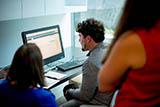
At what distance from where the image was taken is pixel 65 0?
2.65 metres

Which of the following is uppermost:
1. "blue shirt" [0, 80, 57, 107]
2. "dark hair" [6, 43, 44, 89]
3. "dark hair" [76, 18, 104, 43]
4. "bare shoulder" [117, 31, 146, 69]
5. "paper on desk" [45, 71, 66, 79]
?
"bare shoulder" [117, 31, 146, 69]

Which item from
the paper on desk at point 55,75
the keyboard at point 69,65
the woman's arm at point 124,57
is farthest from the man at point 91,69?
the woman's arm at point 124,57

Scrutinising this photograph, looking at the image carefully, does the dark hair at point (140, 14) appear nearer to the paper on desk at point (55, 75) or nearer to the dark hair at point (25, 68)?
the dark hair at point (25, 68)

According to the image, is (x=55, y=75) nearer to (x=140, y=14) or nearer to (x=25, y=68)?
(x=25, y=68)

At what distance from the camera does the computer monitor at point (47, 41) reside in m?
2.19

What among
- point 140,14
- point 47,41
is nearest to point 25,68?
point 140,14

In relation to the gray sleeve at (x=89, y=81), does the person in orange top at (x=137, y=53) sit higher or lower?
higher

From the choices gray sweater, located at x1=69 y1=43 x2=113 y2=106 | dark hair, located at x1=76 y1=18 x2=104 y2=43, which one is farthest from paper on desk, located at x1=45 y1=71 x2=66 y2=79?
dark hair, located at x1=76 y1=18 x2=104 y2=43

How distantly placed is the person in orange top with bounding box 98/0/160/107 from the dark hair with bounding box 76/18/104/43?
111 cm

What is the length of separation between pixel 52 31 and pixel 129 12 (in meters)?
1.66

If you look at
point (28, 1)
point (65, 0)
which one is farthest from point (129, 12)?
point (65, 0)

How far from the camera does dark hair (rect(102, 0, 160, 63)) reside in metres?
0.80

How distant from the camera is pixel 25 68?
1.31 metres

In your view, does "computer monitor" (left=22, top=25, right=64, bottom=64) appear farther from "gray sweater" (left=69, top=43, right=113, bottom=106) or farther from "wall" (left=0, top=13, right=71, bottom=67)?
"gray sweater" (left=69, top=43, right=113, bottom=106)
